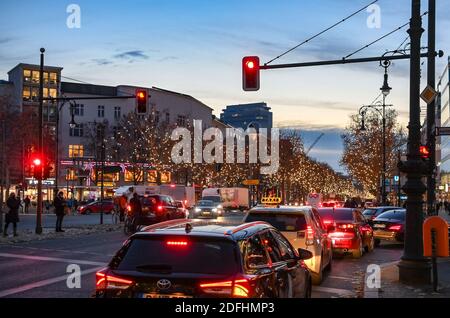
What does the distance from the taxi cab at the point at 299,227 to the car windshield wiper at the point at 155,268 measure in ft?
22.5

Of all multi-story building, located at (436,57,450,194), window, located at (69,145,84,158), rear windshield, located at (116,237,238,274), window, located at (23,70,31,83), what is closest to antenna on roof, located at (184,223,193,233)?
rear windshield, located at (116,237,238,274)

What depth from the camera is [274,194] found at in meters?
51.3

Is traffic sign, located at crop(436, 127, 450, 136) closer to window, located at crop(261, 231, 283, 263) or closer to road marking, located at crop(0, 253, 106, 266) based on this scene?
road marking, located at crop(0, 253, 106, 266)

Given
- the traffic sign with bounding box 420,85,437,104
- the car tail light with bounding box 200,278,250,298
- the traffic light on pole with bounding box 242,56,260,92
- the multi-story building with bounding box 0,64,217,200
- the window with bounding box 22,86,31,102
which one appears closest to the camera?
the car tail light with bounding box 200,278,250,298

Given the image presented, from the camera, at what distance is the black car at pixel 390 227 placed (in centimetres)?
2412

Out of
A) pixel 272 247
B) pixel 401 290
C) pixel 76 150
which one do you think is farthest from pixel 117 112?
pixel 272 247

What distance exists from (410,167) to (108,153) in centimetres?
8382

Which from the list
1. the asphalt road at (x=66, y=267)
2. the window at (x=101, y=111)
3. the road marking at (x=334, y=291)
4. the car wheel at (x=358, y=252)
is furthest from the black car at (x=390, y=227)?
the window at (x=101, y=111)

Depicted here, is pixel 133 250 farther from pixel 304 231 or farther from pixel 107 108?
pixel 107 108

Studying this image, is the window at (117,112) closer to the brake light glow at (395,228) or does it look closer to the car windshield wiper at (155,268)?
the brake light glow at (395,228)

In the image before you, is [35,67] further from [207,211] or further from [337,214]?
[337,214]

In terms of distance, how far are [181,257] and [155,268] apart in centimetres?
28

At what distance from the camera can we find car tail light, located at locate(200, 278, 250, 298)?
6074 millimetres

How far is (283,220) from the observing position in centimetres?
1363
